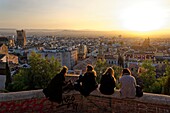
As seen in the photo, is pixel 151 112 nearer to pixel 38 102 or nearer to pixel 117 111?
pixel 117 111

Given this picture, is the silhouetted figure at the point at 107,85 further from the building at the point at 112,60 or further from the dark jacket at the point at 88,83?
the building at the point at 112,60

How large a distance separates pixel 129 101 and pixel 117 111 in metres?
0.49

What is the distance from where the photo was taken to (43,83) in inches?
877

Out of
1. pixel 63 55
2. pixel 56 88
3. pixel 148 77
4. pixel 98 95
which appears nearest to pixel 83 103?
pixel 98 95

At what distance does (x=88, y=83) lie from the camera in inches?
302

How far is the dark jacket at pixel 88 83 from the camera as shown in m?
7.67

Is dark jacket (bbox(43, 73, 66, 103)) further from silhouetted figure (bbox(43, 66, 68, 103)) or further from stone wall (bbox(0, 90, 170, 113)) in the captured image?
stone wall (bbox(0, 90, 170, 113))

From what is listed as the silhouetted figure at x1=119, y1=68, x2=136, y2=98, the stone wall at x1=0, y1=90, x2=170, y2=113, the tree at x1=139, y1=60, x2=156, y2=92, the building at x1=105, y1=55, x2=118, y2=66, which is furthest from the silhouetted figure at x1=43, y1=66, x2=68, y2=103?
the building at x1=105, y1=55, x2=118, y2=66

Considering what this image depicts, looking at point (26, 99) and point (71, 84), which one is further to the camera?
point (71, 84)

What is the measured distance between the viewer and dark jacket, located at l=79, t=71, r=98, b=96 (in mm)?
7672

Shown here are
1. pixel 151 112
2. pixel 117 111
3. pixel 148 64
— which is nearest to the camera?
pixel 151 112

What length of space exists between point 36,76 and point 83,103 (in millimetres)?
15454

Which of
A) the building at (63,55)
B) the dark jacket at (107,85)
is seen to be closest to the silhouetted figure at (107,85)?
the dark jacket at (107,85)

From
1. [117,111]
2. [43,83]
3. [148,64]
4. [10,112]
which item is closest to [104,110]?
[117,111]
